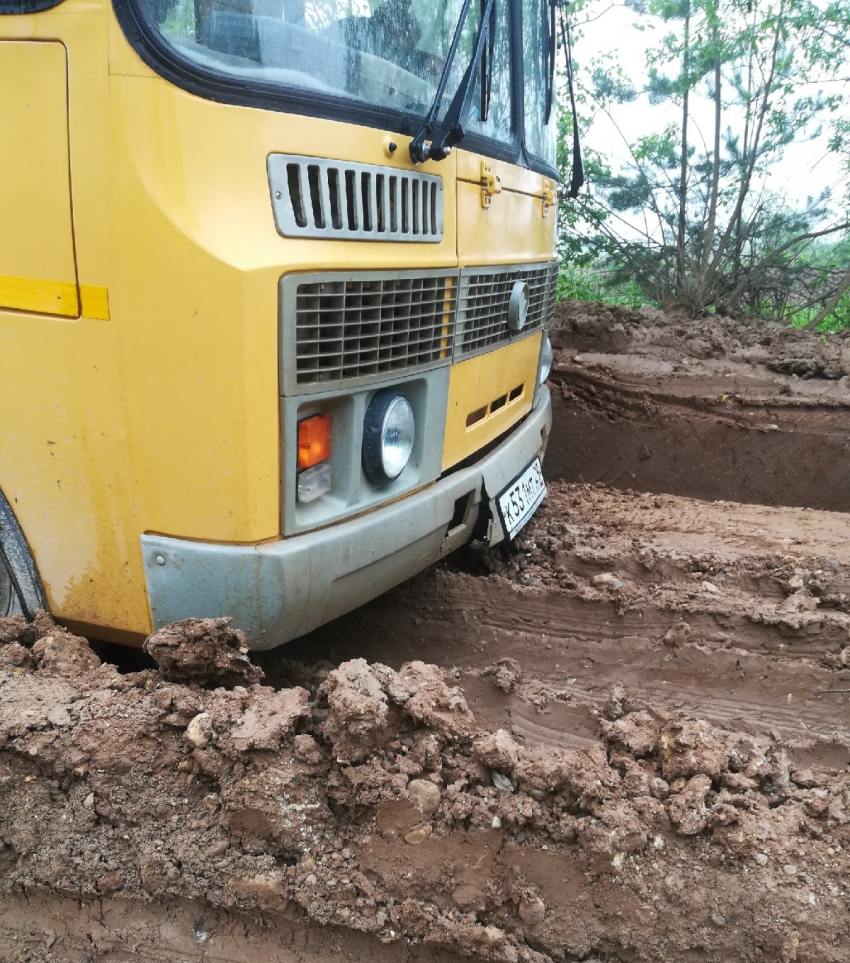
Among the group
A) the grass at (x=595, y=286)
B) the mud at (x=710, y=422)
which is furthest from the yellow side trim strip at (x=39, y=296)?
the grass at (x=595, y=286)

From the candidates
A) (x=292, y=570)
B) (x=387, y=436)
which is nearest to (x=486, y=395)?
(x=387, y=436)

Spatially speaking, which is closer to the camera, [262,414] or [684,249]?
[262,414]

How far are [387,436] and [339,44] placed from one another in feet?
3.70

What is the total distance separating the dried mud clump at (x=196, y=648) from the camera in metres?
2.37

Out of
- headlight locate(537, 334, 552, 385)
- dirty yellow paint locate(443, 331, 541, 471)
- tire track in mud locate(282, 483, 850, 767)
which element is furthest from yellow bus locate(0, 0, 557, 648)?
headlight locate(537, 334, 552, 385)

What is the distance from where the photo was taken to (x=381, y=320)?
2.46 m

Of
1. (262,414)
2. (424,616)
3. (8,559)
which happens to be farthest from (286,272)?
(424,616)

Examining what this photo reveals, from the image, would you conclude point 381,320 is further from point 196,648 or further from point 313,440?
point 196,648

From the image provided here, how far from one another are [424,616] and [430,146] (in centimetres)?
193

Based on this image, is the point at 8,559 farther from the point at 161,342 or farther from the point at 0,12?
the point at 0,12

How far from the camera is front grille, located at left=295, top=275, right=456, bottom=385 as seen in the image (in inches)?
88.6

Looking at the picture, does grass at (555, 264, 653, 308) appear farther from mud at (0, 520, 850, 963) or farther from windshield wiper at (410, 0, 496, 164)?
mud at (0, 520, 850, 963)

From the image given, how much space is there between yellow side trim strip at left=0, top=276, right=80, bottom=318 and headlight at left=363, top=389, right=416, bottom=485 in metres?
0.87

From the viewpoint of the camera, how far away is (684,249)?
36.3 feet
